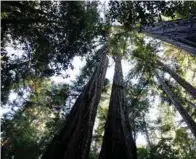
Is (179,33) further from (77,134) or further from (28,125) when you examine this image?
(77,134)

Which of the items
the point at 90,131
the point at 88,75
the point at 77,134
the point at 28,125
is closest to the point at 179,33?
the point at 88,75

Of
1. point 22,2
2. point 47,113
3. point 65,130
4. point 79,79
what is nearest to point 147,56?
point 79,79

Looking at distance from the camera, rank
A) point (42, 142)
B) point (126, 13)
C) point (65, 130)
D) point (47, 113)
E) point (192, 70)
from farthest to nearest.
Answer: point (192, 70), point (47, 113), point (42, 142), point (126, 13), point (65, 130)

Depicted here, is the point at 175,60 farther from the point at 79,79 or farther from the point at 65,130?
the point at 65,130

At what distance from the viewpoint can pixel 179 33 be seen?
11.7 meters

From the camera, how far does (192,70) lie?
17.3 metres

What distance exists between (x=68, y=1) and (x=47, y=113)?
843cm

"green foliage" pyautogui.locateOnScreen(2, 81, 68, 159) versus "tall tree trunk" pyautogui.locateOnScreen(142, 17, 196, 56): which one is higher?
"tall tree trunk" pyautogui.locateOnScreen(142, 17, 196, 56)

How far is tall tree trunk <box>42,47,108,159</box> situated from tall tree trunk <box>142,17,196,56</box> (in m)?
5.22

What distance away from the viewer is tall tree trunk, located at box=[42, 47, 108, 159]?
437 cm

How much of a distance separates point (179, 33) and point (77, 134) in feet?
26.9

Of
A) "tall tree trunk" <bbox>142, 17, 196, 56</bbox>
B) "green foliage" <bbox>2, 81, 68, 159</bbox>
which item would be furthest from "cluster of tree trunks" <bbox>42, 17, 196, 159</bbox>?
"green foliage" <bbox>2, 81, 68, 159</bbox>

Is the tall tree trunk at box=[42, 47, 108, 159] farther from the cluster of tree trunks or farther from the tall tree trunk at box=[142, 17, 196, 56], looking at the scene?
the tall tree trunk at box=[142, 17, 196, 56]

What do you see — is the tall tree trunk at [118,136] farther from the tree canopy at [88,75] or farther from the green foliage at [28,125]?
the green foliage at [28,125]
